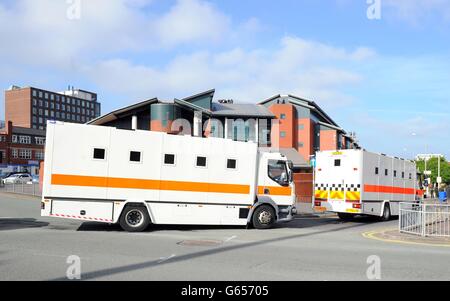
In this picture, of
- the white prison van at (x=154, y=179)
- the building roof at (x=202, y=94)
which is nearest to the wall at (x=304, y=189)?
the white prison van at (x=154, y=179)

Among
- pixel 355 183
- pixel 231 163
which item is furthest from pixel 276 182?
pixel 355 183

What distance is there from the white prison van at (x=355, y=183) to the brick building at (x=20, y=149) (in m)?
80.8

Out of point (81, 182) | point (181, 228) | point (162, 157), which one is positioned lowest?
point (181, 228)

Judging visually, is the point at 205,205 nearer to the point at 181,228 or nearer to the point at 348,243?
the point at 181,228

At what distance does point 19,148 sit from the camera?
94000 mm

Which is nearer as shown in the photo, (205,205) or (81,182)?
(81,182)

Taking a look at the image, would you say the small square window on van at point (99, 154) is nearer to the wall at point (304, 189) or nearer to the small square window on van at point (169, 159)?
the small square window on van at point (169, 159)

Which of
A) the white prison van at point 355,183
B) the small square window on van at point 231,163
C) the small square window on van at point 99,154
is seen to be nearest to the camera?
the small square window on van at point 99,154

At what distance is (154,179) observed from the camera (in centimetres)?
1385

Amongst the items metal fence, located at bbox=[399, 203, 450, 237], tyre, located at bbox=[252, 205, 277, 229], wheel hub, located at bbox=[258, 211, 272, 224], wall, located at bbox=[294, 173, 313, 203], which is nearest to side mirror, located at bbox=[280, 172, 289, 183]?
tyre, located at bbox=[252, 205, 277, 229]

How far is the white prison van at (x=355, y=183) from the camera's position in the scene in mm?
18531
